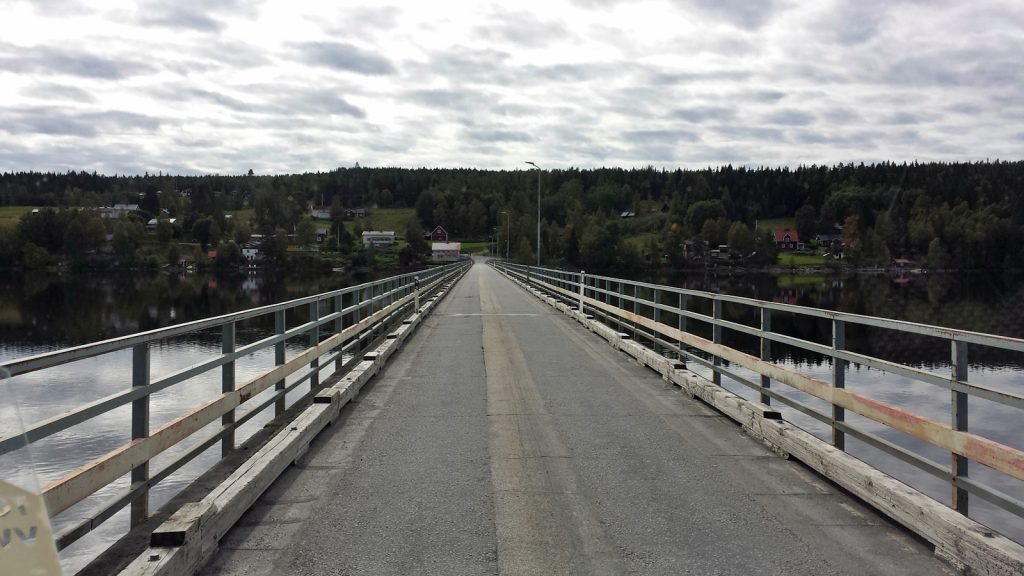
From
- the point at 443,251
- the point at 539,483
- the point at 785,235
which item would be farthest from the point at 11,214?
the point at 539,483

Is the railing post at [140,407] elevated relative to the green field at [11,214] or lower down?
lower down

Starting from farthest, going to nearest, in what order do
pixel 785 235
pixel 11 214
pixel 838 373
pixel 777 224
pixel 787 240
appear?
pixel 777 224 → pixel 11 214 → pixel 785 235 → pixel 787 240 → pixel 838 373

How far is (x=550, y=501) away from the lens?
215 inches

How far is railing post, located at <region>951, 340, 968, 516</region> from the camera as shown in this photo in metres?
4.62

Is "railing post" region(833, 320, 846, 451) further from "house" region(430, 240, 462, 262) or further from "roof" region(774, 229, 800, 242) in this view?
"roof" region(774, 229, 800, 242)

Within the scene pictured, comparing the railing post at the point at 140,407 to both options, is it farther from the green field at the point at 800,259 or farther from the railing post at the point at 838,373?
the green field at the point at 800,259

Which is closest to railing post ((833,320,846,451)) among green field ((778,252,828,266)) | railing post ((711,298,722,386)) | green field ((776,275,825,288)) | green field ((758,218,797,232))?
railing post ((711,298,722,386))

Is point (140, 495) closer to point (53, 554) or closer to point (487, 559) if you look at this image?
point (487, 559)

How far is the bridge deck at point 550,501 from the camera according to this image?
173 inches

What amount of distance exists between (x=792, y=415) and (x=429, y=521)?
10.7 meters

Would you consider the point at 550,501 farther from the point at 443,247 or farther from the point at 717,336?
the point at 443,247

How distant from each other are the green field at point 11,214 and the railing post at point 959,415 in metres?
175

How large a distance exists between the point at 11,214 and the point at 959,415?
21245 cm

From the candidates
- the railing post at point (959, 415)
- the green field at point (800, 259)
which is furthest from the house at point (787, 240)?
the railing post at point (959, 415)
